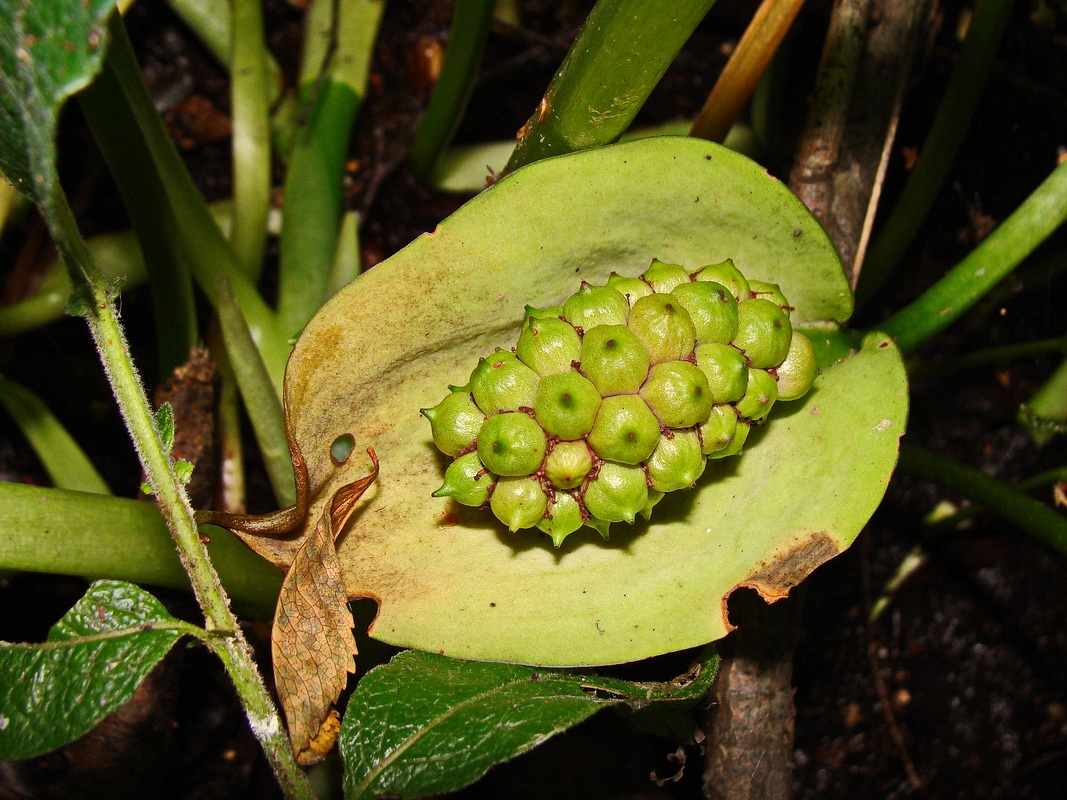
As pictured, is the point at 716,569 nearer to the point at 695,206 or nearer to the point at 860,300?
the point at 695,206

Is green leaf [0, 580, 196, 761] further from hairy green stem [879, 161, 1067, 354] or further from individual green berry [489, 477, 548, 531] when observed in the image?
hairy green stem [879, 161, 1067, 354]

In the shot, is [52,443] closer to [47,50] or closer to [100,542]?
[100,542]

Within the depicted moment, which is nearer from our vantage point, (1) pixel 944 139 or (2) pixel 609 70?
(2) pixel 609 70

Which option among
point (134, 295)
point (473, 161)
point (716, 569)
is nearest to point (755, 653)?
point (716, 569)

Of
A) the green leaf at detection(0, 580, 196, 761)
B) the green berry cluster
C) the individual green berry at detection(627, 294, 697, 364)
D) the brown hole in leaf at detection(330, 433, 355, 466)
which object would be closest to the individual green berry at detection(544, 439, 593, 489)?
the green berry cluster

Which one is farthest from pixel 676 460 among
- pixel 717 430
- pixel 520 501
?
pixel 520 501

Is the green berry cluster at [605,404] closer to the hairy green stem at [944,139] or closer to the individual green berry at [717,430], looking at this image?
the individual green berry at [717,430]
